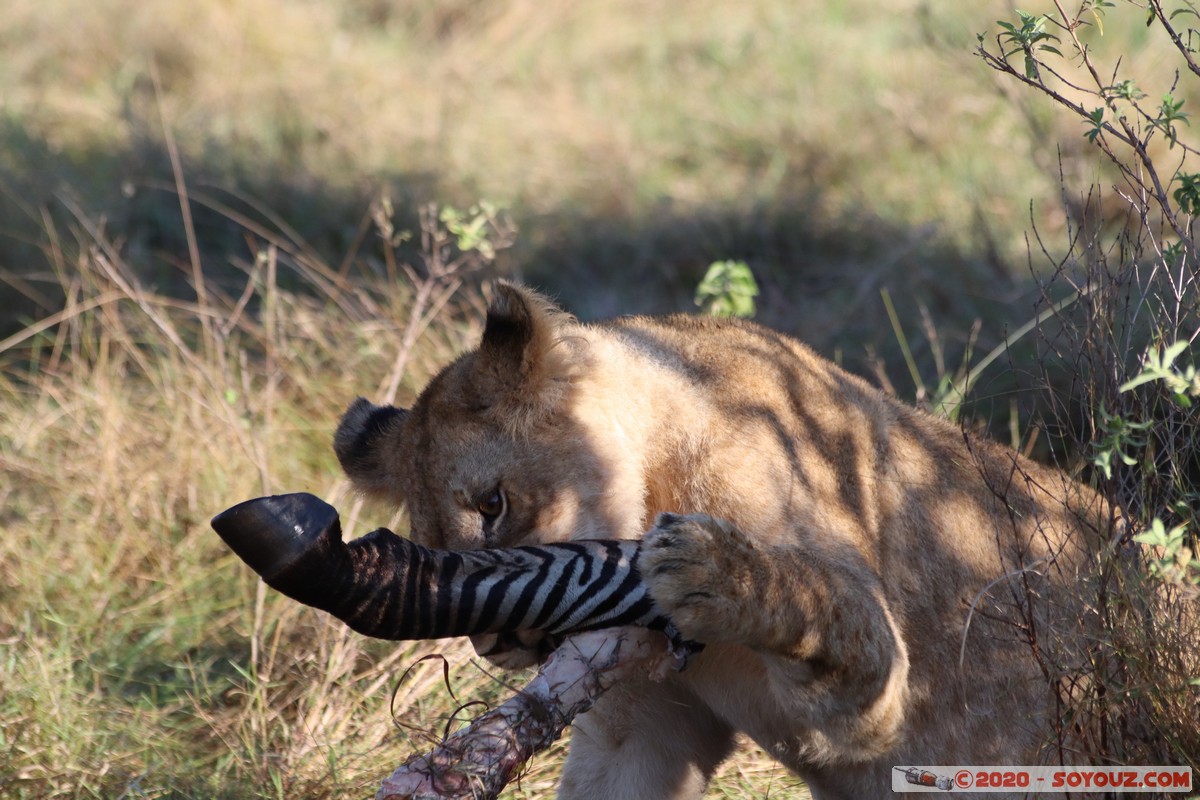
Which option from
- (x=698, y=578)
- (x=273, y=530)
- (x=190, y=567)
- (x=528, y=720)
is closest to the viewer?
(x=273, y=530)

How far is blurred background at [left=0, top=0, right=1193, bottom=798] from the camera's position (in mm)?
3898

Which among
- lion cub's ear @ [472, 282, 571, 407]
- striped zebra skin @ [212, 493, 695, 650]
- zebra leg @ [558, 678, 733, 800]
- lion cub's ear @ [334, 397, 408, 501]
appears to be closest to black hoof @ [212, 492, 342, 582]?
striped zebra skin @ [212, 493, 695, 650]

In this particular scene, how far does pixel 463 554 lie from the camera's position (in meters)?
2.55

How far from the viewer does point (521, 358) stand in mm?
2854

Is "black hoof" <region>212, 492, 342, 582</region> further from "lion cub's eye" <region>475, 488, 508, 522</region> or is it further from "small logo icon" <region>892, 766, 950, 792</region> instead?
"small logo icon" <region>892, 766, 950, 792</region>

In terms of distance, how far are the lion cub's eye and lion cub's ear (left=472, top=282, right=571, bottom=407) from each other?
0.64ft

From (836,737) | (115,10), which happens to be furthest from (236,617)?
(115,10)

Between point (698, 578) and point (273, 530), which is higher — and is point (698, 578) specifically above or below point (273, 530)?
above

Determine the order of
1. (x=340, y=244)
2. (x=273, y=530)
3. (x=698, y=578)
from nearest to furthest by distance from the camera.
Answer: (x=273, y=530), (x=698, y=578), (x=340, y=244)

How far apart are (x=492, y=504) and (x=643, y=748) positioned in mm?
837

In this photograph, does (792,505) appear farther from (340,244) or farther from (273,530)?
(340,244)

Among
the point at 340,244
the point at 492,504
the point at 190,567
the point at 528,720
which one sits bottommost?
the point at 528,720

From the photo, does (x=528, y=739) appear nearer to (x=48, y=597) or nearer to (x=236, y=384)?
(x=48, y=597)

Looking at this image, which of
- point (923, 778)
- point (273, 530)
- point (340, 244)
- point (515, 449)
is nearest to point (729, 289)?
point (515, 449)
